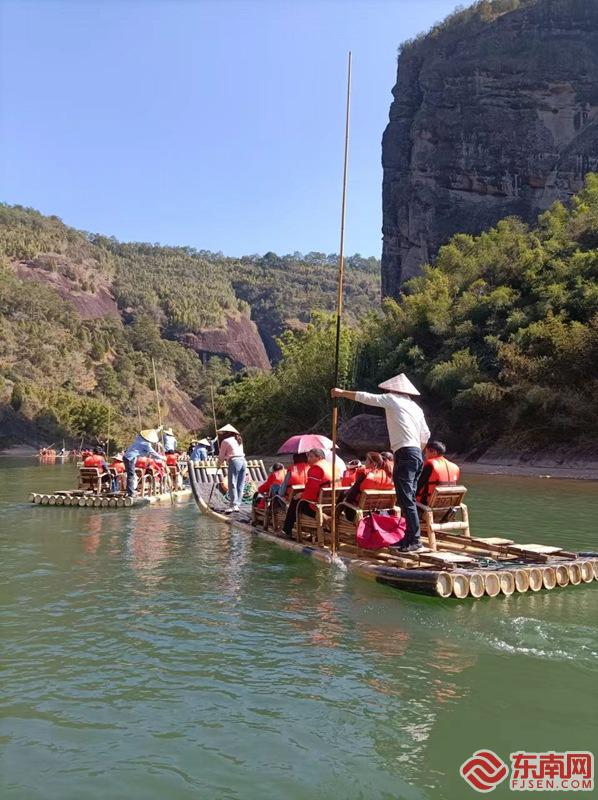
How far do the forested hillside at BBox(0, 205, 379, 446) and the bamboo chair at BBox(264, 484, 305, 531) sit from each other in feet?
189

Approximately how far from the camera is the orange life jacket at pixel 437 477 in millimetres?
9758

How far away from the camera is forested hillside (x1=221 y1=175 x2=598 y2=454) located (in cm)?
3628

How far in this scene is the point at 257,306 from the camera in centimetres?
15675

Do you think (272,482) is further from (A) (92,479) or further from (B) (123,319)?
(B) (123,319)

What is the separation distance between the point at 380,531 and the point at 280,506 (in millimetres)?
2930

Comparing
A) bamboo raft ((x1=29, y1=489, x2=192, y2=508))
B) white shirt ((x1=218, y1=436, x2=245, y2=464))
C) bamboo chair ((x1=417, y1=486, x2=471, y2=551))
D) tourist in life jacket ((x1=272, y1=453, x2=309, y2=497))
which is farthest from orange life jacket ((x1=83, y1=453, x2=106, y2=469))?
bamboo chair ((x1=417, y1=486, x2=471, y2=551))

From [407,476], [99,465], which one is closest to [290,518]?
[407,476]

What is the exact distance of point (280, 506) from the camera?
1248 centimetres

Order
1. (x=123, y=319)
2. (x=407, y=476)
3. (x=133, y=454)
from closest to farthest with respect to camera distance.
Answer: (x=407, y=476) < (x=133, y=454) < (x=123, y=319)

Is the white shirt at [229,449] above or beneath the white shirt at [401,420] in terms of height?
beneath

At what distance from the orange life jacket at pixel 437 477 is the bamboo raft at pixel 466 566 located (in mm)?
531

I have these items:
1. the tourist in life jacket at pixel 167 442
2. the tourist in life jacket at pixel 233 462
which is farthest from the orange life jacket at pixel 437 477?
the tourist in life jacket at pixel 167 442

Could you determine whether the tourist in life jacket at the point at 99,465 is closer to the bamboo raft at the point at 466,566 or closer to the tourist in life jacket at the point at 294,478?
the tourist in life jacket at the point at 294,478

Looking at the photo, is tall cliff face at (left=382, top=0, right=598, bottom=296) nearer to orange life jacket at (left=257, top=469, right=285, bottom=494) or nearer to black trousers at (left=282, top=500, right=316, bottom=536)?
orange life jacket at (left=257, top=469, right=285, bottom=494)
